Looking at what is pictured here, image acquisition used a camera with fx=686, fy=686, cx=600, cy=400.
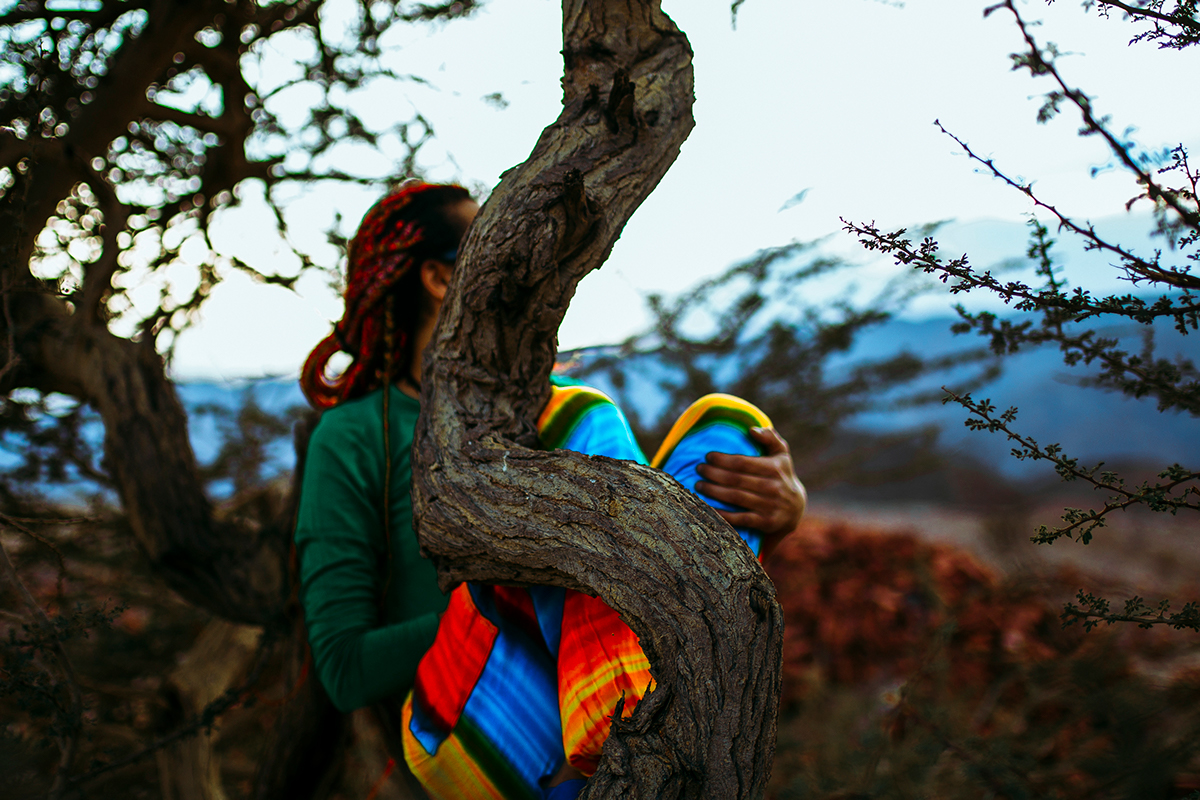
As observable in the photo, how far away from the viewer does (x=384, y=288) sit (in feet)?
4.58

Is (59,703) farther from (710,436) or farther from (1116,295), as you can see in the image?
(1116,295)

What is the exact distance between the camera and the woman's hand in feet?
3.32

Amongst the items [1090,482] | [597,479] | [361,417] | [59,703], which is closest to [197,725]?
[59,703]

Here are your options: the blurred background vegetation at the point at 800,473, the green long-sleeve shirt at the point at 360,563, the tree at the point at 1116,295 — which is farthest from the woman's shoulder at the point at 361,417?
the tree at the point at 1116,295

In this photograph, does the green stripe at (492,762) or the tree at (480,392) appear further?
the green stripe at (492,762)

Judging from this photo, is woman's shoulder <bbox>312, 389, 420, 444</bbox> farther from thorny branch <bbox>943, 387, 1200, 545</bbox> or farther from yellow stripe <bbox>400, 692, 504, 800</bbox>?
thorny branch <bbox>943, 387, 1200, 545</bbox>

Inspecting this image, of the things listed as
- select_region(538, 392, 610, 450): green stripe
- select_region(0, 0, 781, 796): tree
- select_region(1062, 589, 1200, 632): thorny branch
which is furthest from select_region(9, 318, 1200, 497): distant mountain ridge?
select_region(1062, 589, 1200, 632): thorny branch

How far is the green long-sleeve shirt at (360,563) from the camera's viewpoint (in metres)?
1.21

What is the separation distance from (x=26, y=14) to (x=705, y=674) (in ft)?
7.33

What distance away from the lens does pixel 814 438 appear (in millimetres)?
4414

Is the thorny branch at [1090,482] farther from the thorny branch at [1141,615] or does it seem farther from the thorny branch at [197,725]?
the thorny branch at [197,725]

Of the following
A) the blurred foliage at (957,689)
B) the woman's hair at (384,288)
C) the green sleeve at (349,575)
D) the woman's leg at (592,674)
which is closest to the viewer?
the woman's leg at (592,674)

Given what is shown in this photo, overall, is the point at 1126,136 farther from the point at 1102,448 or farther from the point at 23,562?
the point at 1102,448

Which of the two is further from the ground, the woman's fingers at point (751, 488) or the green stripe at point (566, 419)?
the green stripe at point (566, 419)
